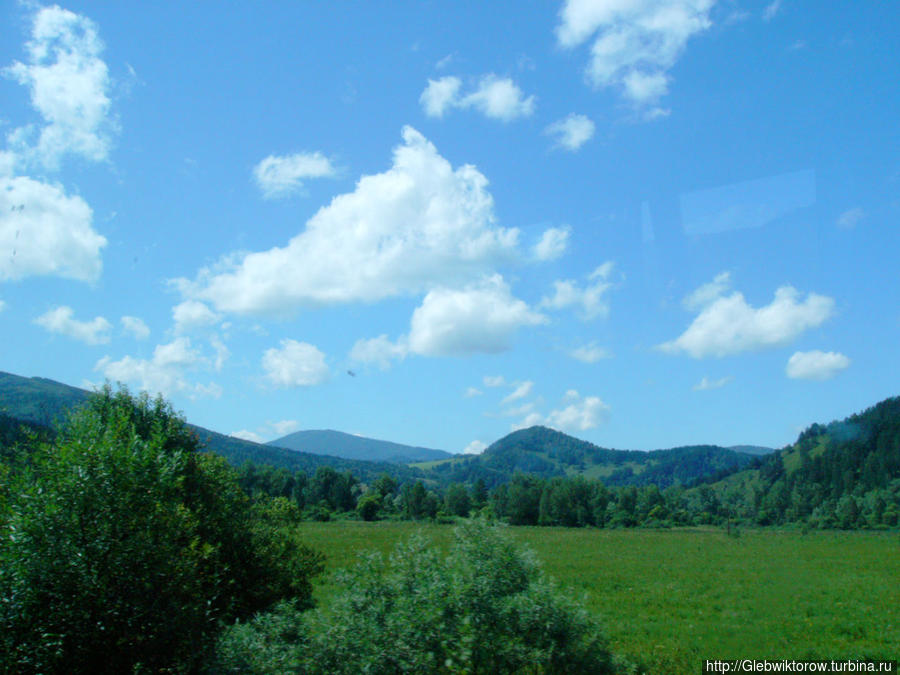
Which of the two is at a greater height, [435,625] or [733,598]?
[435,625]

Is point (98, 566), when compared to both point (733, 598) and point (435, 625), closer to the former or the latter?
point (435, 625)

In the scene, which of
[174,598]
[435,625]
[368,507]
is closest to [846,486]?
[368,507]

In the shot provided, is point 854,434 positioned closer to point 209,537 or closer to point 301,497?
→ point 301,497

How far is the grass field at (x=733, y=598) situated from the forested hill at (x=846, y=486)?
46.9 m

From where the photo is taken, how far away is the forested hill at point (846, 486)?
8872 centimetres

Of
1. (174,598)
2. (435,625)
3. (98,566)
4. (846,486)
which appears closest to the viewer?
(98,566)

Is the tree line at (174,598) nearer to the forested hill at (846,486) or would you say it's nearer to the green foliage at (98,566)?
the green foliage at (98,566)

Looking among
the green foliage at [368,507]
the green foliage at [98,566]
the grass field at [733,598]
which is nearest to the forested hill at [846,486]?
the grass field at [733,598]

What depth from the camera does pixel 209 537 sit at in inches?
575

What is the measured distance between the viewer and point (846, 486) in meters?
A: 120

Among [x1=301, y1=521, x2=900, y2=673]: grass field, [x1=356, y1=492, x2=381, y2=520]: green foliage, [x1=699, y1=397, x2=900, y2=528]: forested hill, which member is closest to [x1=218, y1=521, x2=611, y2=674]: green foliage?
[x1=301, y1=521, x2=900, y2=673]: grass field

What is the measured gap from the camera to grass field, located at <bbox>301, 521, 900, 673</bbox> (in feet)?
54.8

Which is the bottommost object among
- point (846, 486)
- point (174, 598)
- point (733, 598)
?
point (733, 598)

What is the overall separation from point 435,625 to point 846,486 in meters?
143
